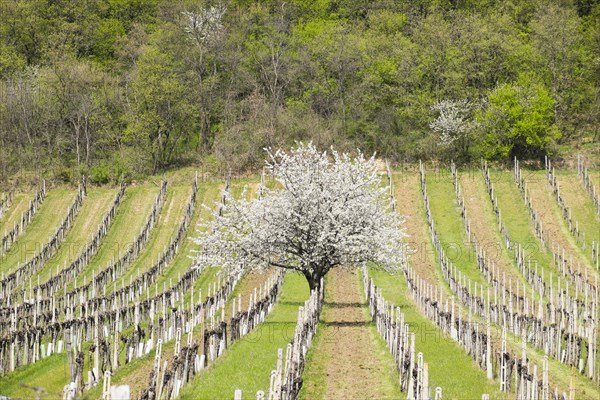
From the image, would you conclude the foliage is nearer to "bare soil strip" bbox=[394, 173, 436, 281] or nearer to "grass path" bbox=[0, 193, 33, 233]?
"bare soil strip" bbox=[394, 173, 436, 281]

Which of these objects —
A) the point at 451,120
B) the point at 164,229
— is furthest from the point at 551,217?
the point at 164,229

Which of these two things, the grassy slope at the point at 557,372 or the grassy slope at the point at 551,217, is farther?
the grassy slope at the point at 551,217

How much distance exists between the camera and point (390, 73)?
85875 millimetres

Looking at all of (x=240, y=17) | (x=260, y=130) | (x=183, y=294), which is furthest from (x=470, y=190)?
(x=240, y=17)

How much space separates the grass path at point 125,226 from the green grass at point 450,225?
1863 cm

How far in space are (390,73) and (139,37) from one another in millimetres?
30603

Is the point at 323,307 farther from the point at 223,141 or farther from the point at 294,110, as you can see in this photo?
the point at 294,110

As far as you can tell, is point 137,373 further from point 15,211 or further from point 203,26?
point 203,26

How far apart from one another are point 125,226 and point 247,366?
3831cm

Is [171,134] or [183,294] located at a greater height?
[171,134]

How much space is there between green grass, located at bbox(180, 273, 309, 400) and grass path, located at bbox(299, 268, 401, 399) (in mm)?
1043

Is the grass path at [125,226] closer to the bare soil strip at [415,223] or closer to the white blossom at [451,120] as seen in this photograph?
the bare soil strip at [415,223]

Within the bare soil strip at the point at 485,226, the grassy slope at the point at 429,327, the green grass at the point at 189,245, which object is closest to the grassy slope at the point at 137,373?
the grassy slope at the point at 429,327

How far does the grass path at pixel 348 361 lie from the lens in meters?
22.0
